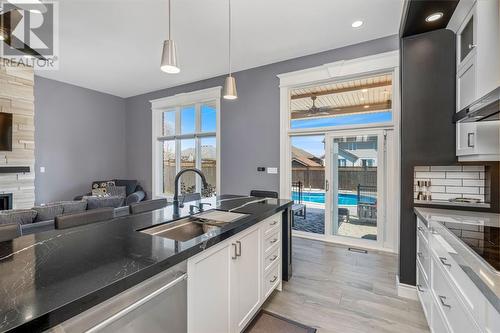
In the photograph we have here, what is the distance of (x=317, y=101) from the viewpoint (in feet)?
13.6

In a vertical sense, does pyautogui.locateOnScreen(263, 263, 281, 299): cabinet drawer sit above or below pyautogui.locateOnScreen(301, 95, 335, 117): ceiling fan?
below

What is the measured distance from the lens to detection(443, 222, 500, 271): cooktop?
1.10 m

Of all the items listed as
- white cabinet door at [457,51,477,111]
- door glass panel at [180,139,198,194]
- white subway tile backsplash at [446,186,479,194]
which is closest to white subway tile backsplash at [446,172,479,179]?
white subway tile backsplash at [446,186,479,194]

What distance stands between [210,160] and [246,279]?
3.83 m

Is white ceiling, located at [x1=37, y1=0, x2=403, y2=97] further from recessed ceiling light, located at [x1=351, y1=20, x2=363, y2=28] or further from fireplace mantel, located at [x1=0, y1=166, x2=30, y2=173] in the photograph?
fireplace mantel, located at [x1=0, y1=166, x2=30, y2=173]

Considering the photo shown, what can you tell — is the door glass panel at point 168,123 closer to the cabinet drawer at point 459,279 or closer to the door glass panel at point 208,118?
the door glass panel at point 208,118

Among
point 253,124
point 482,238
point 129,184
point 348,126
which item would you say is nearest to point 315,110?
point 348,126

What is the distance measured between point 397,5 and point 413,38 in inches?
33.1

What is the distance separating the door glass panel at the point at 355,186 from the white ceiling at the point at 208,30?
5.30ft

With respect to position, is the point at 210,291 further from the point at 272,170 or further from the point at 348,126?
the point at 348,126

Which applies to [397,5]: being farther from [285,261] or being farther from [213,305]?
[213,305]

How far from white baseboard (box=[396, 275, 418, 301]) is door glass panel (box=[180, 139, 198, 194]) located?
4.42 meters

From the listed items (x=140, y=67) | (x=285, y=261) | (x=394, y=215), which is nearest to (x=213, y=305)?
(x=285, y=261)

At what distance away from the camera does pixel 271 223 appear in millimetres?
2145
